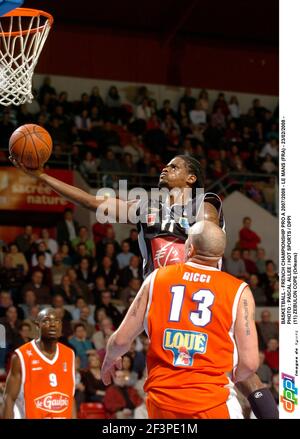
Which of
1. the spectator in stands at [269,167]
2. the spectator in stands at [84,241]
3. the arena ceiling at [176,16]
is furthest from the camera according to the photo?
the arena ceiling at [176,16]

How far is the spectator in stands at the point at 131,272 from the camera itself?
1278 centimetres

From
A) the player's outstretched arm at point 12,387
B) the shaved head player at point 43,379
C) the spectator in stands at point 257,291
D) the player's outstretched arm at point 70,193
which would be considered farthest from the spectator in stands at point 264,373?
the player's outstretched arm at point 70,193

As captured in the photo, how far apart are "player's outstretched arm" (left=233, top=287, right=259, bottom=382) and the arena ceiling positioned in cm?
1376

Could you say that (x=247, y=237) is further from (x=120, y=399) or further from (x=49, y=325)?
(x=49, y=325)

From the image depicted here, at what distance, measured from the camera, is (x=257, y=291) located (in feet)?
44.8

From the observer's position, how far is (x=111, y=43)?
18578 mm

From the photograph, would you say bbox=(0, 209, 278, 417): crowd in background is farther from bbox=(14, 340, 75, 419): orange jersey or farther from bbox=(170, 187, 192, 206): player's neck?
bbox=(170, 187, 192, 206): player's neck

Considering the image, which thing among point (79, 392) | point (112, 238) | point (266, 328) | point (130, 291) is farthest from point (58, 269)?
point (266, 328)

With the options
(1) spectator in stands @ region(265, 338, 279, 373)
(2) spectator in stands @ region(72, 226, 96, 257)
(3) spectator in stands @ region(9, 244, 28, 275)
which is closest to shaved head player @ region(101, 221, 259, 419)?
(1) spectator in stands @ region(265, 338, 279, 373)

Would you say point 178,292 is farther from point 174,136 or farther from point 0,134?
point 174,136

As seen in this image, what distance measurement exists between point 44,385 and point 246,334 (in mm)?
3031

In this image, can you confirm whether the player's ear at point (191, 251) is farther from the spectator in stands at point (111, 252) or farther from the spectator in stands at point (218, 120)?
the spectator in stands at point (218, 120)

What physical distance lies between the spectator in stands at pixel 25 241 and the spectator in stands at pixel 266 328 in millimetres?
3631

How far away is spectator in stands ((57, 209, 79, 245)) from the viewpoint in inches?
534
